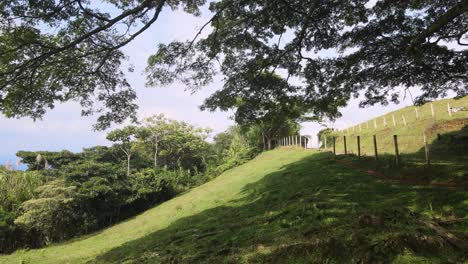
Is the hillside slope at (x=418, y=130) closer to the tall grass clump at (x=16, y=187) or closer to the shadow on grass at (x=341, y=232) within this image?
the shadow on grass at (x=341, y=232)

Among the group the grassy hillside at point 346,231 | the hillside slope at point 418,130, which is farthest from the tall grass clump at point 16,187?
the hillside slope at point 418,130

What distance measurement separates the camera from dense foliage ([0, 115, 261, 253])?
20.6m

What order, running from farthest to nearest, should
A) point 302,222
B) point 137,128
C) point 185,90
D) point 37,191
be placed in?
point 137,128
point 37,191
point 185,90
point 302,222

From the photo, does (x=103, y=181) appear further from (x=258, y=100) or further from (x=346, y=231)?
(x=346, y=231)

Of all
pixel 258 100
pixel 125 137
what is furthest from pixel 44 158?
pixel 258 100

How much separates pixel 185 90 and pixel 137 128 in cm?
2739

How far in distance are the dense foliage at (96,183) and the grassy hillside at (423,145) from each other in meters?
10.8

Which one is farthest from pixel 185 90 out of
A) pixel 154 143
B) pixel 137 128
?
pixel 154 143

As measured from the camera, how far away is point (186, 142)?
39.6m

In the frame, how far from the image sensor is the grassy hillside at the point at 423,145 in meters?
9.30

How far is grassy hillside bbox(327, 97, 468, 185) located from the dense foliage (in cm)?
1081

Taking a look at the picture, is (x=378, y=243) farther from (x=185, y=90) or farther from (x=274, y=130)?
(x=274, y=130)

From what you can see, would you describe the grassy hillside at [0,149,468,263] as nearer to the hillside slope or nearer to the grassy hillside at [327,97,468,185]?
the grassy hillside at [327,97,468,185]

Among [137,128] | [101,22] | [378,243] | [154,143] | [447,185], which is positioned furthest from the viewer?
[154,143]
